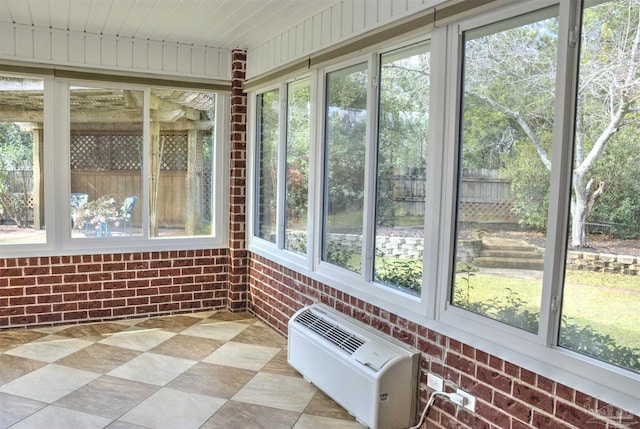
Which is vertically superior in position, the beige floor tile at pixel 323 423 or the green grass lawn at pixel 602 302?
the green grass lawn at pixel 602 302

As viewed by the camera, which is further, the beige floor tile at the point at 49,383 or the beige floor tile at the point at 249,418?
the beige floor tile at the point at 49,383

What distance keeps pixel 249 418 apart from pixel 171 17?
9.27ft

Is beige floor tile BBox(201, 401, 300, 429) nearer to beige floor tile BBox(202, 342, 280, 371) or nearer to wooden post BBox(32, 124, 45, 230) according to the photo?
beige floor tile BBox(202, 342, 280, 371)

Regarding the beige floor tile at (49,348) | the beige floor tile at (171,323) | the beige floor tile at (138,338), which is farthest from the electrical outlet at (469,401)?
the beige floor tile at (49,348)

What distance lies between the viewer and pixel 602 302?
5.96ft

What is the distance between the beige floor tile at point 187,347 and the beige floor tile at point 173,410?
60cm

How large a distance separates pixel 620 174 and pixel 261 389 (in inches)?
93.4

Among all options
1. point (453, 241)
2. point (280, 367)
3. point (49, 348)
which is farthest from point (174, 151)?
point (453, 241)

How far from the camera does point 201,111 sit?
15.7 feet

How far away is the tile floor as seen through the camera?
2.80m

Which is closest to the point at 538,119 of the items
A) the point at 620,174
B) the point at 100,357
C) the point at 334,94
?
the point at 620,174

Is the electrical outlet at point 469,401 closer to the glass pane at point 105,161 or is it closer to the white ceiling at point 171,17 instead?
the white ceiling at point 171,17

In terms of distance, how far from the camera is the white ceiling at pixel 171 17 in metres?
3.39

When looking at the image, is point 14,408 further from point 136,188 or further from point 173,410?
point 136,188
